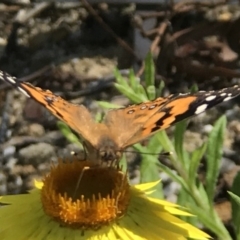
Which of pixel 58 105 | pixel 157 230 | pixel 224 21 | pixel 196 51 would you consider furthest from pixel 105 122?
pixel 224 21

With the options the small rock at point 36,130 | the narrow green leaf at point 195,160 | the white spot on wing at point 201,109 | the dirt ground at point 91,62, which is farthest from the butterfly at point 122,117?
the small rock at point 36,130

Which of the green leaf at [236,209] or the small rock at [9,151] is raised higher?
the small rock at [9,151]

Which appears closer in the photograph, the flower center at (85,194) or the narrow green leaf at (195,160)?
the flower center at (85,194)

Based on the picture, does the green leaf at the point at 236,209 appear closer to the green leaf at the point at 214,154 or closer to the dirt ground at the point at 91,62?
the green leaf at the point at 214,154

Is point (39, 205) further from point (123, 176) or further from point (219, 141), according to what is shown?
point (219, 141)

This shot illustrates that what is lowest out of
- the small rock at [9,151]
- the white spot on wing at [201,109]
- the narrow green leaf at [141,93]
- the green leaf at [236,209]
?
the green leaf at [236,209]

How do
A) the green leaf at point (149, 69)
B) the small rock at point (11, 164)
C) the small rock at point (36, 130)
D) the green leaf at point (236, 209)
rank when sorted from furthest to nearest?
the small rock at point (36, 130) → the small rock at point (11, 164) → the green leaf at point (149, 69) → the green leaf at point (236, 209)

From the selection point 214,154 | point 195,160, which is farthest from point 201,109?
point 214,154

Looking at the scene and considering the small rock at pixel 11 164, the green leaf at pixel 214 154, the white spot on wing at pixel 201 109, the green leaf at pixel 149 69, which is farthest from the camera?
the small rock at pixel 11 164
